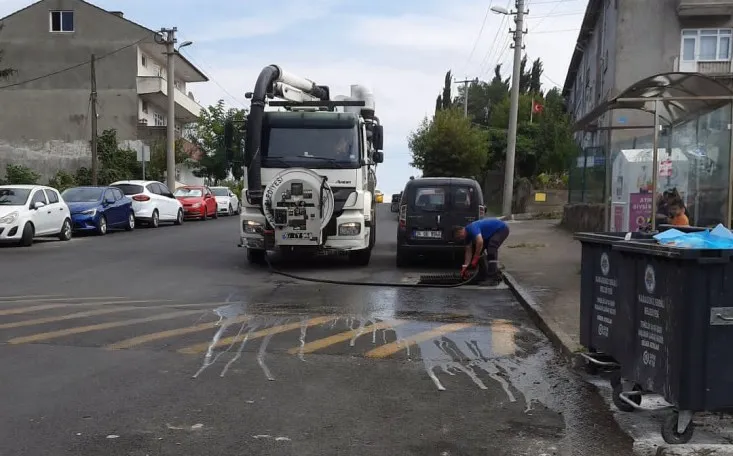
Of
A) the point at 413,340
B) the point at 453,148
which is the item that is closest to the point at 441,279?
the point at 413,340

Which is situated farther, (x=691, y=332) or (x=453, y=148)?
(x=453, y=148)

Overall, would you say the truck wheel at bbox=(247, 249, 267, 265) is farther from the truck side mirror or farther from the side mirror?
the side mirror

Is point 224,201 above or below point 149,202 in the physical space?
below

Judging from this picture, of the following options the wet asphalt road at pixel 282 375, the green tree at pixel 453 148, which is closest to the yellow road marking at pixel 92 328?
the wet asphalt road at pixel 282 375

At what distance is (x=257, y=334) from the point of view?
792cm

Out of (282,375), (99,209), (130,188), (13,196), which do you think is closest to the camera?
(282,375)

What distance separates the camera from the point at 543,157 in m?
40.2

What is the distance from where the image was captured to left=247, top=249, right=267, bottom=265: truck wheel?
14.9 m

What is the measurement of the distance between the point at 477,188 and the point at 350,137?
2.75 metres

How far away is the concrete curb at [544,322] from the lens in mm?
7238

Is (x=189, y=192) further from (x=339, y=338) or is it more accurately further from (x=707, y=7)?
(x=339, y=338)

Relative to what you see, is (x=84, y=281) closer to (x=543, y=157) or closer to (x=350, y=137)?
(x=350, y=137)

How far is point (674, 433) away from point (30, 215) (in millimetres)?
16487

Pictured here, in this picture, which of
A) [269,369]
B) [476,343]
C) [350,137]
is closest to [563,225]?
[350,137]
